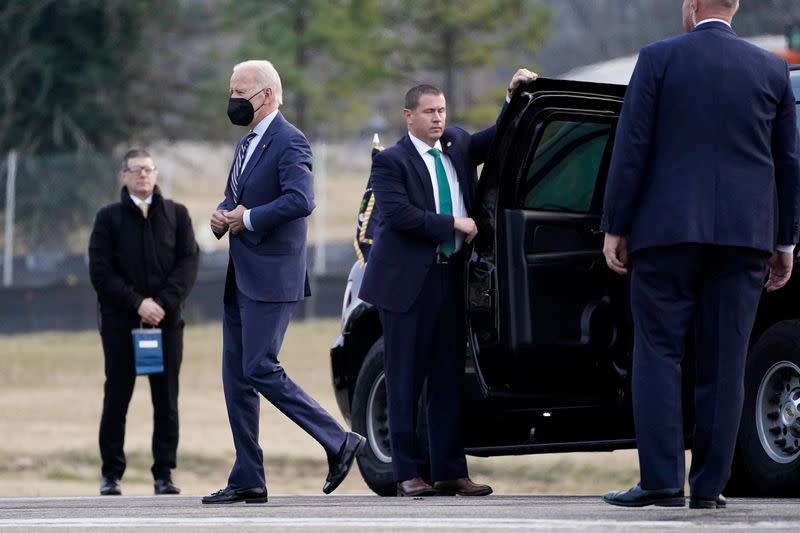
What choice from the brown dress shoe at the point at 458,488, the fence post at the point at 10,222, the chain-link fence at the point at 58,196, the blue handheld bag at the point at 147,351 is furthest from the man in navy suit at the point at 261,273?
the chain-link fence at the point at 58,196

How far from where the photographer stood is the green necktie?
8.28 m

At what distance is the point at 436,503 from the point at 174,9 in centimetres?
2945

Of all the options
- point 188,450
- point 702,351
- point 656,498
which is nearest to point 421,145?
point 702,351

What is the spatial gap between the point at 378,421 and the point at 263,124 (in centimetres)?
195

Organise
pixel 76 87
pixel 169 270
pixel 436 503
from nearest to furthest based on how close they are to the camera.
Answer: pixel 436 503 → pixel 169 270 → pixel 76 87

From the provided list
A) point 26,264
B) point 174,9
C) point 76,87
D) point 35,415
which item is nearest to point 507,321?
point 35,415

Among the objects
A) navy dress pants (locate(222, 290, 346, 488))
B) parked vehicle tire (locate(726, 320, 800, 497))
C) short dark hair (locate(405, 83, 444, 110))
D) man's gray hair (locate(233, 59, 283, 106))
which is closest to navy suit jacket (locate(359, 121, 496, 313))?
short dark hair (locate(405, 83, 444, 110))

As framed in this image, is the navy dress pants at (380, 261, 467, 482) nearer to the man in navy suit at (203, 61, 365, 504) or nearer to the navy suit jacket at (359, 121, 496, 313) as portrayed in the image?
the navy suit jacket at (359, 121, 496, 313)

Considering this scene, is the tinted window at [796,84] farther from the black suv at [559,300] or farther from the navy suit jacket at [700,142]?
the navy suit jacket at [700,142]

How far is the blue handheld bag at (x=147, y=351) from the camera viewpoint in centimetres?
1036

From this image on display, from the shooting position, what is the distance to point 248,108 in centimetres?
812

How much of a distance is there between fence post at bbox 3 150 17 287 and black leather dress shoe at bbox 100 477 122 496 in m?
15.0

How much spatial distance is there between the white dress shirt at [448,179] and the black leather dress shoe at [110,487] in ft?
9.74

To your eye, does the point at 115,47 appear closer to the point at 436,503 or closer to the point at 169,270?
the point at 169,270
